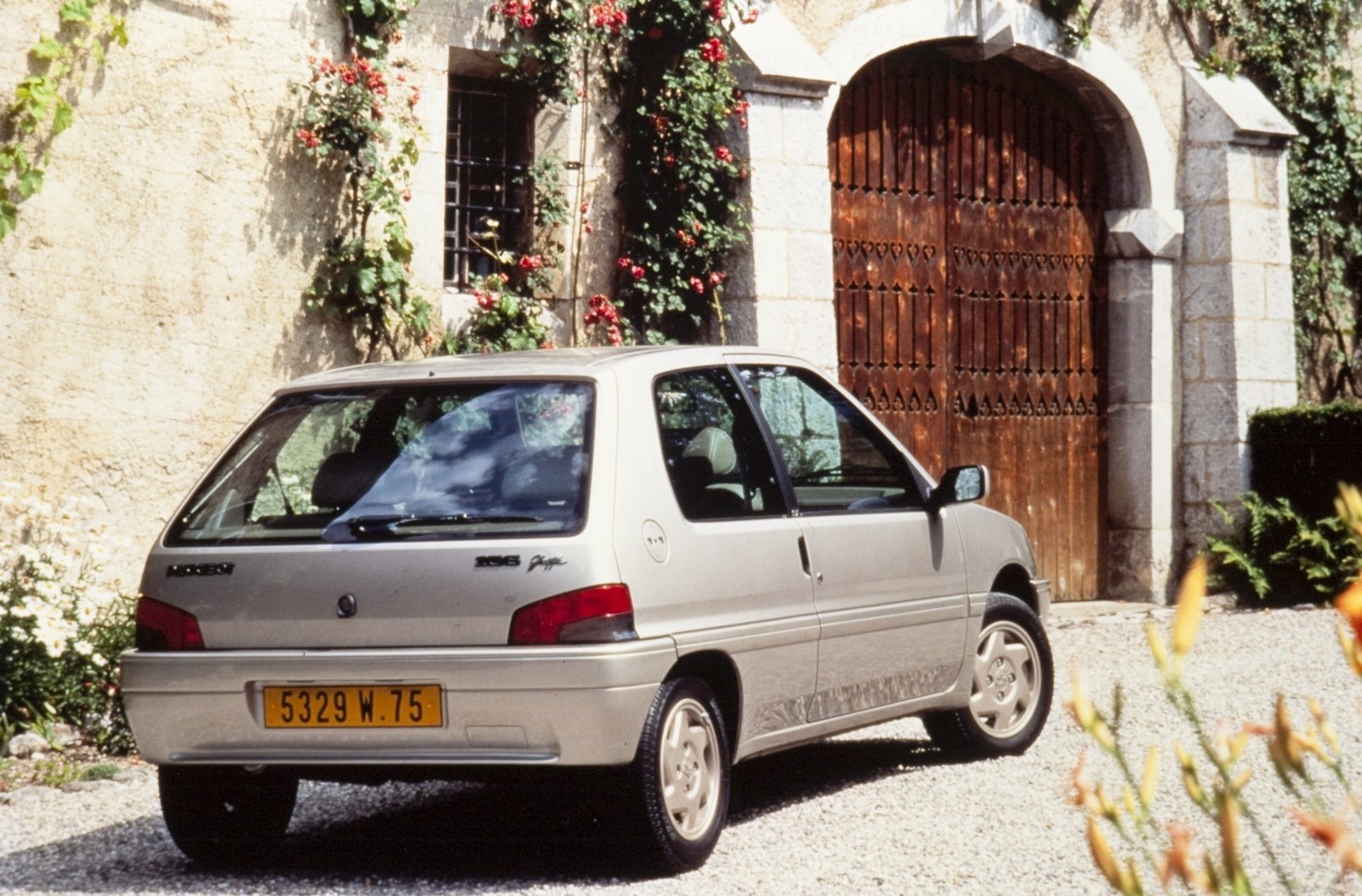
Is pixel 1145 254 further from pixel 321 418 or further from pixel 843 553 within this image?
pixel 321 418

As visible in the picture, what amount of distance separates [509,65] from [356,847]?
224 inches

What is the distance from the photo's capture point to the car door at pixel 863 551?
6188 mm

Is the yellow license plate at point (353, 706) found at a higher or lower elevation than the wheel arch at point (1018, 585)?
lower

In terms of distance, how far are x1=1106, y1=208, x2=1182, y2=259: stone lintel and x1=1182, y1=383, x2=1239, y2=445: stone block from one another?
3.10ft

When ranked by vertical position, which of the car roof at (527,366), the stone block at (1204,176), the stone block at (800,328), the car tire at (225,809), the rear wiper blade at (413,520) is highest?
the stone block at (1204,176)

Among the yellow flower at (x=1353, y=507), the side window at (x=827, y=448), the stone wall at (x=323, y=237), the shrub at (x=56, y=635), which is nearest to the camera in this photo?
the yellow flower at (x=1353, y=507)

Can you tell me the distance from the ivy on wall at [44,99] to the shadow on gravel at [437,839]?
3.40 m

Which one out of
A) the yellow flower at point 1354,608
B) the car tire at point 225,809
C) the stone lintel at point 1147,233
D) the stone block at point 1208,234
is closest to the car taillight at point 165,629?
the car tire at point 225,809

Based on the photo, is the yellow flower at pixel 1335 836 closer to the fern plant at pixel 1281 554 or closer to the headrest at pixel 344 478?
the headrest at pixel 344 478

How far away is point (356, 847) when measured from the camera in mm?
5980

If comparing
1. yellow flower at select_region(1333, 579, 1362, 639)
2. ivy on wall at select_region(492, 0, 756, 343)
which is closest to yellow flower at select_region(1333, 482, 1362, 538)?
yellow flower at select_region(1333, 579, 1362, 639)

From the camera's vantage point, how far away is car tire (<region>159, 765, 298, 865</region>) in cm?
561

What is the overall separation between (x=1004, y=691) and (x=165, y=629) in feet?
10.6

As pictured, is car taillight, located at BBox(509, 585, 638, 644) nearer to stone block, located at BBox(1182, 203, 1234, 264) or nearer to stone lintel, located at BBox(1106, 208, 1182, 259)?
stone lintel, located at BBox(1106, 208, 1182, 259)
